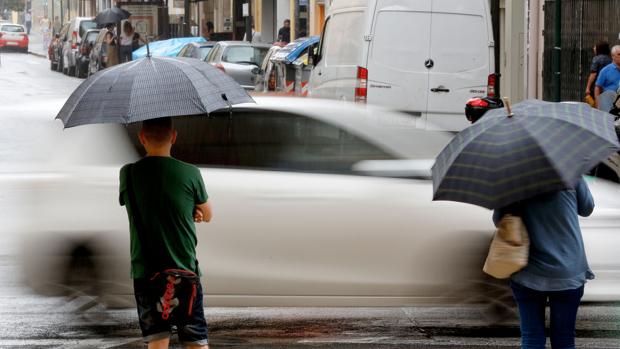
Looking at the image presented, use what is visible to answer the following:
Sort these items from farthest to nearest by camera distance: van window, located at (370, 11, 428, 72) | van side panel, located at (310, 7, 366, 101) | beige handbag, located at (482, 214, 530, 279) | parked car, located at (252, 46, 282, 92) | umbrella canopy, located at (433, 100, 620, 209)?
parked car, located at (252, 46, 282, 92)
van side panel, located at (310, 7, 366, 101)
van window, located at (370, 11, 428, 72)
beige handbag, located at (482, 214, 530, 279)
umbrella canopy, located at (433, 100, 620, 209)

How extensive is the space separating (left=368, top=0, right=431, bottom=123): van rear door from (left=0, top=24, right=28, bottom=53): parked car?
59.3 meters

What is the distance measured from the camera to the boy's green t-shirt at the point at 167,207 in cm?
556

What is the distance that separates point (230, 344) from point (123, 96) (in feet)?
7.05

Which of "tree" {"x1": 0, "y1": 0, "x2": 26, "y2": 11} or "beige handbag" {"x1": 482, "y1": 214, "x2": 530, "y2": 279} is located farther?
"tree" {"x1": 0, "y1": 0, "x2": 26, "y2": 11}

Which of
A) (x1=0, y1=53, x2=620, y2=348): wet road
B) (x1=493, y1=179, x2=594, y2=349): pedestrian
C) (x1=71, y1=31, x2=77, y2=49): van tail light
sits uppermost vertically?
(x1=71, y1=31, x2=77, y2=49): van tail light

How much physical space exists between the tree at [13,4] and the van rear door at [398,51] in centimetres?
12492

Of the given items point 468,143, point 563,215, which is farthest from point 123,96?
point 563,215

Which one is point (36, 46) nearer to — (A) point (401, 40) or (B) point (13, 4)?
(B) point (13, 4)

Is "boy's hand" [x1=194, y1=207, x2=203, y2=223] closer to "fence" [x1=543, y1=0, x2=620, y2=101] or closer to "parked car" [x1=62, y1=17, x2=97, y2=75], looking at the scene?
"fence" [x1=543, y1=0, x2=620, y2=101]

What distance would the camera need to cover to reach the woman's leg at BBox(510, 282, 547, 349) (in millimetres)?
5484

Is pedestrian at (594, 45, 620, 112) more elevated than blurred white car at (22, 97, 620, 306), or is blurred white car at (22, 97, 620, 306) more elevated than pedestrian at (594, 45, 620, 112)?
pedestrian at (594, 45, 620, 112)

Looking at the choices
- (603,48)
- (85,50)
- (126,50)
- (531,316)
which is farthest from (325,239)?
(85,50)

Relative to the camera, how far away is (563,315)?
18.0ft

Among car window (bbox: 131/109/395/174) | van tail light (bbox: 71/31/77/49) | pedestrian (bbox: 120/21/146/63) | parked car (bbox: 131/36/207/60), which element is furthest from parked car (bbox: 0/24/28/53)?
car window (bbox: 131/109/395/174)
